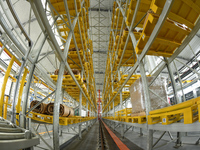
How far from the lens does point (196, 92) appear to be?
31.6ft

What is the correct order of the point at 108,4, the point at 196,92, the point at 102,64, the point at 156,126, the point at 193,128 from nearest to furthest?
1. the point at 193,128
2. the point at 156,126
3. the point at 196,92
4. the point at 108,4
5. the point at 102,64

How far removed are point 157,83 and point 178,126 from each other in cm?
198

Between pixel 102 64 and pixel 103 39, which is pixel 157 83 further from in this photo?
pixel 102 64

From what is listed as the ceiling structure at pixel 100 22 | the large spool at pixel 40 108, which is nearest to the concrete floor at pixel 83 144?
the large spool at pixel 40 108

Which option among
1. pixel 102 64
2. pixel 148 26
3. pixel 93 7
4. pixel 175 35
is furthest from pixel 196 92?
pixel 102 64

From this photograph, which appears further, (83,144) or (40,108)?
(83,144)

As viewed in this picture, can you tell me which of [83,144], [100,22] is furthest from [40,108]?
[100,22]

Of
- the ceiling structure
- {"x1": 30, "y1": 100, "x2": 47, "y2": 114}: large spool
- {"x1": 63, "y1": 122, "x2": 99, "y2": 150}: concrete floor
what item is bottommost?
{"x1": 63, "y1": 122, "x2": 99, "y2": 150}: concrete floor

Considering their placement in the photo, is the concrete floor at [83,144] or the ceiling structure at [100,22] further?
the ceiling structure at [100,22]

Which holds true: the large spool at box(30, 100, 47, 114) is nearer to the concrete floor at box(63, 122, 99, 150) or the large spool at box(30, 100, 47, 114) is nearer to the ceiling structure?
the concrete floor at box(63, 122, 99, 150)

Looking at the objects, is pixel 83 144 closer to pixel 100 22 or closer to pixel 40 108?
pixel 40 108

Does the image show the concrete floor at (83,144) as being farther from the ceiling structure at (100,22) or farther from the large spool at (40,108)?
the ceiling structure at (100,22)

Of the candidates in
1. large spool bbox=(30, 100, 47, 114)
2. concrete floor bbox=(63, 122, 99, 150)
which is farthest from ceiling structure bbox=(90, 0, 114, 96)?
concrete floor bbox=(63, 122, 99, 150)

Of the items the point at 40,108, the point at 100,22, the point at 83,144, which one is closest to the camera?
the point at 40,108
